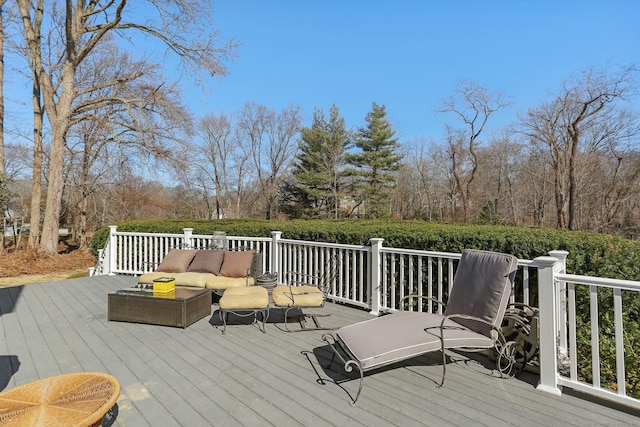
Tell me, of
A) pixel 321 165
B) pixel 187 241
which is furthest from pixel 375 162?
pixel 187 241

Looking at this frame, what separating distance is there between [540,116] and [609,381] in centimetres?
1772

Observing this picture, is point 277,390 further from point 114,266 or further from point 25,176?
point 25,176

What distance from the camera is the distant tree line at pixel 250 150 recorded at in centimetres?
1026

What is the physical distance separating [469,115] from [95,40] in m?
19.1

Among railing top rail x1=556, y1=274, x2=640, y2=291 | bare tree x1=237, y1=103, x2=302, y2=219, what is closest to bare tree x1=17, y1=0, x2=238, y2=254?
railing top rail x1=556, y1=274, x2=640, y2=291

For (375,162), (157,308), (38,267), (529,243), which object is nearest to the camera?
(529,243)

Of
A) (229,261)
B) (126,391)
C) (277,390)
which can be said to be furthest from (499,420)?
(229,261)

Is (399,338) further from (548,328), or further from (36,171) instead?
(36,171)

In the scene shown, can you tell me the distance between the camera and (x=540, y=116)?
1684cm

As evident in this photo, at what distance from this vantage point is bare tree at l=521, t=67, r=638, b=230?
14.5m

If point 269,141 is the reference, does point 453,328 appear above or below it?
below

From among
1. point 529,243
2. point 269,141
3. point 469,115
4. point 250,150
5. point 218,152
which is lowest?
point 529,243

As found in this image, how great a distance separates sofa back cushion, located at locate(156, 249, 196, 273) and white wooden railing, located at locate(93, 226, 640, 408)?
3.32 ft

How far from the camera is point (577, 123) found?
50.9 feet
